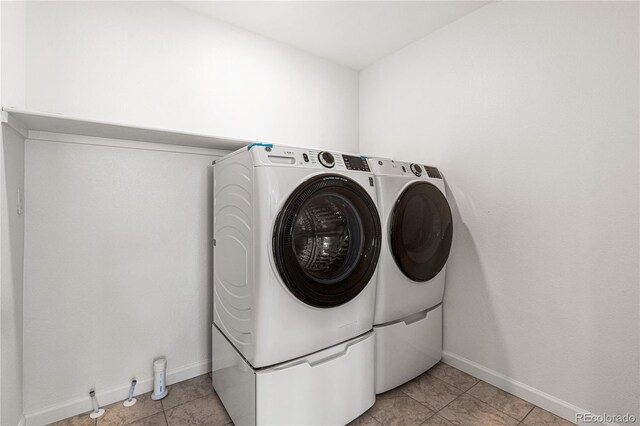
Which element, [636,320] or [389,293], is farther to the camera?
[389,293]

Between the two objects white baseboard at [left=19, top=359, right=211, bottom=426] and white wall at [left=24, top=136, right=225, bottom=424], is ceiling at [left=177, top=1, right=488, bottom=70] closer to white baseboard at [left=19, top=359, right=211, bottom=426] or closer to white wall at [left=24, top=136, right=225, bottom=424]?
→ white wall at [left=24, top=136, right=225, bottom=424]

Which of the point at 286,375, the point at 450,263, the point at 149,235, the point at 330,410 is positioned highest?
the point at 149,235

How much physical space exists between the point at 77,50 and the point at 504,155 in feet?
9.02

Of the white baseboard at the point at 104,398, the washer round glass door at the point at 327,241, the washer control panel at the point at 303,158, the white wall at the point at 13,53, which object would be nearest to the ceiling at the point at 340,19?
the white wall at the point at 13,53

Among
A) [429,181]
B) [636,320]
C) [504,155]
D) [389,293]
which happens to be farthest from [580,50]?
[389,293]

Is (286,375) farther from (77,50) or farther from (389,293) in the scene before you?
(77,50)

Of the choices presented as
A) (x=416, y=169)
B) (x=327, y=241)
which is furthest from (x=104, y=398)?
(x=416, y=169)

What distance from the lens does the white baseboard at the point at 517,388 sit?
170 cm

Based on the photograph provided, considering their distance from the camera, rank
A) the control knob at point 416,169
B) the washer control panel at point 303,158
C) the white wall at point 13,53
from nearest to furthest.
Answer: the white wall at point 13,53
the washer control panel at point 303,158
the control knob at point 416,169

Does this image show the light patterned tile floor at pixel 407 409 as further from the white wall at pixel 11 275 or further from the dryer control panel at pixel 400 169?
the dryer control panel at pixel 400 169

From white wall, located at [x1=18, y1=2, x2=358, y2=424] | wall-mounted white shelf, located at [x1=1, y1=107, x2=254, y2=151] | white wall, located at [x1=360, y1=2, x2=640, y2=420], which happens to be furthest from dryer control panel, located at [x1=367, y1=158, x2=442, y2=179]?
white wall, located at [x1=18, y1=2, x2=358, y2=424]

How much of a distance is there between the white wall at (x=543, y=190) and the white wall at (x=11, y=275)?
260cm

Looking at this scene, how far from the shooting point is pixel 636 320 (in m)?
1.49

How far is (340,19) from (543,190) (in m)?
1.88
